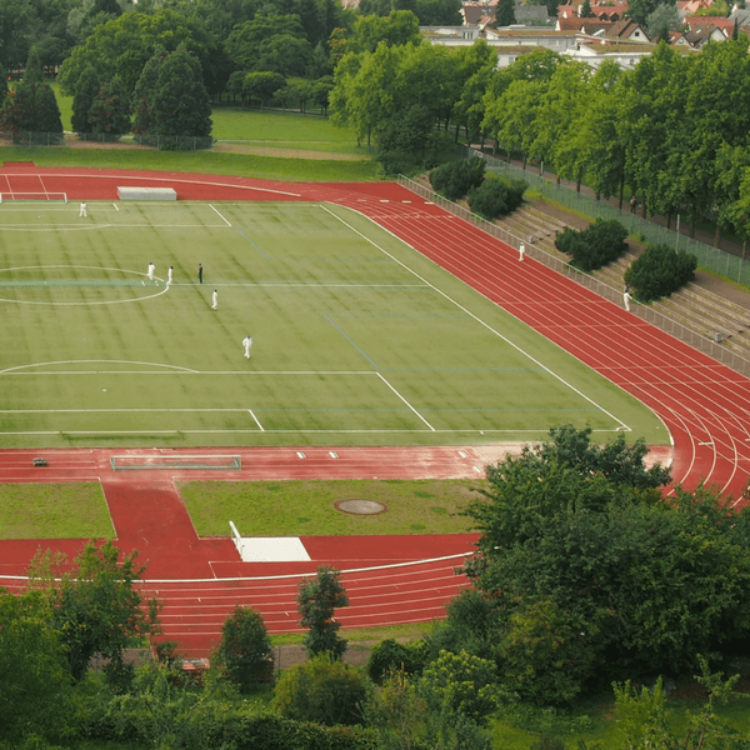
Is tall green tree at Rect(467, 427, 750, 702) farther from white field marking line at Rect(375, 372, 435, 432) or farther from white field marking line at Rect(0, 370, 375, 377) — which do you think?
white field marking line at Rect(0, 370, 375, 377)

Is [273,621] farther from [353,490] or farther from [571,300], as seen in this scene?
[571,300]

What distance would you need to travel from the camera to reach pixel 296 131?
153 metres

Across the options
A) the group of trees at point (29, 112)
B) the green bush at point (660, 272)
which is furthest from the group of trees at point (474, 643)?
the group of trees at point (29, 112)

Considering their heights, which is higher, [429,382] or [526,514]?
[526,514]

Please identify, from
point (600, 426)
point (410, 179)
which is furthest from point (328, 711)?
point (410, 179)

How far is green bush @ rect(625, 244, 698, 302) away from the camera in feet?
250

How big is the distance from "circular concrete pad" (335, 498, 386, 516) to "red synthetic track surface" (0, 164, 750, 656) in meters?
1.99

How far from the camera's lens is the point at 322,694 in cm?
2933

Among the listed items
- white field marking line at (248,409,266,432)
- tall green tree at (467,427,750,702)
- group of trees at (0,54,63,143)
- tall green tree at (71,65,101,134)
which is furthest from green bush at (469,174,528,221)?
tall green tree at (467,427,750,702)

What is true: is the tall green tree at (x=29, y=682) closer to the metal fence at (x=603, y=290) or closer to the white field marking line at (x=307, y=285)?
the metal fence at (x=603, y=290)

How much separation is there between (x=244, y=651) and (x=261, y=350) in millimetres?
33429

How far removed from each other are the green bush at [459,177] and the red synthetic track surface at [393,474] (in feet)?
79.4

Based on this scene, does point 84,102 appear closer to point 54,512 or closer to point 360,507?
point 54,512

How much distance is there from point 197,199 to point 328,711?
82409 millimetres
